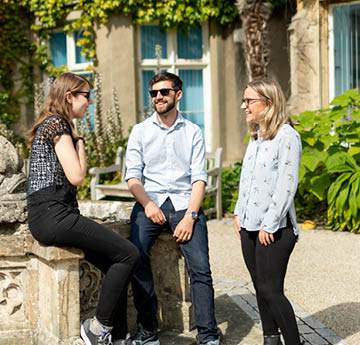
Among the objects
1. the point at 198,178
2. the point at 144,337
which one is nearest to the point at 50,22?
the point at 198,178

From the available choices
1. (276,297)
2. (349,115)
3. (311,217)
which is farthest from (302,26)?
(276,297)

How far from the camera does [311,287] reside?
505 centimetres

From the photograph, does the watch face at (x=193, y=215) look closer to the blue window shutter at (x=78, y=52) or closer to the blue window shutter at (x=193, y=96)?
the blue window shutter at (x=193, y=96)

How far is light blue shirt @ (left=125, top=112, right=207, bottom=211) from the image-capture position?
367 cm

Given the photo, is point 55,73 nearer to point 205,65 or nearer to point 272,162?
point 205,65

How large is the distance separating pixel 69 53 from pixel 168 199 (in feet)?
25.9

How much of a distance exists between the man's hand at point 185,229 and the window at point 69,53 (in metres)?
7.61

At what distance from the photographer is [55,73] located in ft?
36.0

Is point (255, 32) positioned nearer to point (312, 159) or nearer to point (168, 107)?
point (312, 159)

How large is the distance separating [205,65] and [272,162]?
790 cm

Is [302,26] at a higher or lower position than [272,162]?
higher

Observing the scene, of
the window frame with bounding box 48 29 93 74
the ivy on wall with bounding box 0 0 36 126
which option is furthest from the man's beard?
the ivy on wall with bounding box 0 0 36 126

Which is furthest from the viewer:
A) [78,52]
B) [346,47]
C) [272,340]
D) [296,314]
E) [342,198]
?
[78,52]

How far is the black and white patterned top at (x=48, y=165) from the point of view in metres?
3.08
